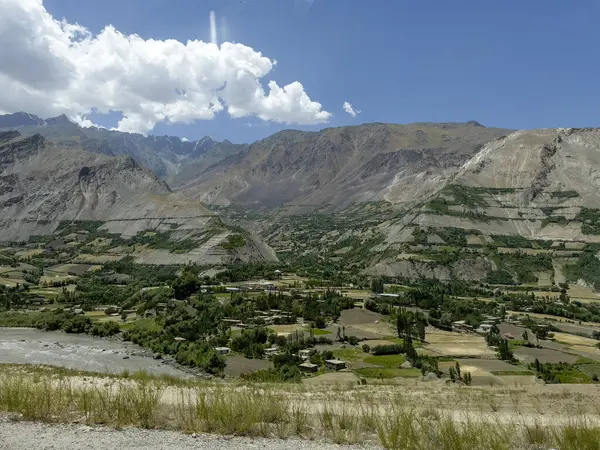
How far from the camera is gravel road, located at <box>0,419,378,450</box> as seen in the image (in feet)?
31.4

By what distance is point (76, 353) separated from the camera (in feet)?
211

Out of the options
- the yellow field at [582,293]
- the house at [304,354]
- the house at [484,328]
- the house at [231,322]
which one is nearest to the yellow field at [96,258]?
the house at [231,322]

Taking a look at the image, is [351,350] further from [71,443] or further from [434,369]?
[71,443]

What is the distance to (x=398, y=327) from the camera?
7956 centimetres

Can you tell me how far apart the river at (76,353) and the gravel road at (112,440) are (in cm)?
4232

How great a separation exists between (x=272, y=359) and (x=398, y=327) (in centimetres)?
2811

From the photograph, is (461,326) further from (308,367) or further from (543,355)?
(308,367)

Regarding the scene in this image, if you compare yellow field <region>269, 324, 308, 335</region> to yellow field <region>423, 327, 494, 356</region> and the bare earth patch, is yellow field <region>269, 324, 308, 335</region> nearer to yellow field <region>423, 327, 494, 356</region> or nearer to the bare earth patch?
the bare earth patch

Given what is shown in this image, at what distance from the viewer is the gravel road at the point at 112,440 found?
958 cm

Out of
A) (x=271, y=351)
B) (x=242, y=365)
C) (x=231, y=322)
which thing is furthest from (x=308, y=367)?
(x=231, y=322)

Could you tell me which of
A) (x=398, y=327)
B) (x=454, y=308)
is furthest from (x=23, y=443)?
(x=454, y=308)

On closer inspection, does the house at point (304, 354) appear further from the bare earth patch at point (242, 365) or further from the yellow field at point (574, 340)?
the yellow field at point (574, 340)

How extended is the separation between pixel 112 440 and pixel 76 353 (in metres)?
62.0

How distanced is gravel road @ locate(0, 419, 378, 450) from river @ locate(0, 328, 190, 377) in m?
42.3
